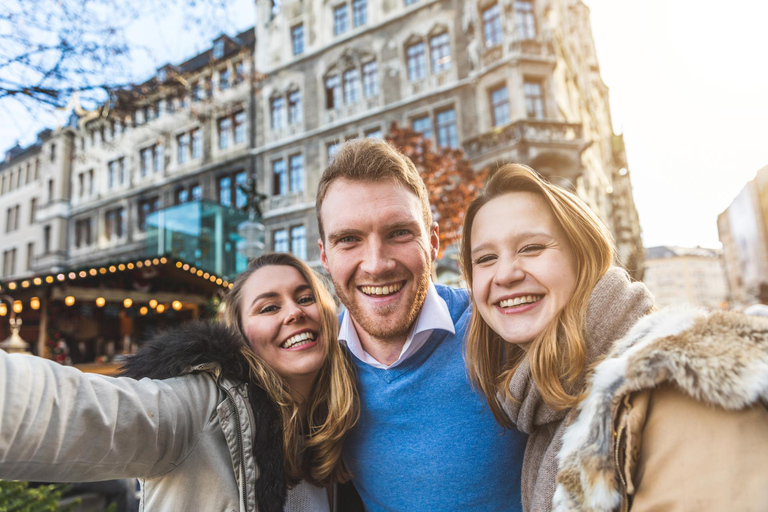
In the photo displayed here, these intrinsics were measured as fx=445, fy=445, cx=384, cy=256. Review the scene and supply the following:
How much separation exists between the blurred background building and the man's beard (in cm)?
465

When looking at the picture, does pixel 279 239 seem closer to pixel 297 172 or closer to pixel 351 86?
pixel 297 172

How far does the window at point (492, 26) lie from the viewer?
16156 mm

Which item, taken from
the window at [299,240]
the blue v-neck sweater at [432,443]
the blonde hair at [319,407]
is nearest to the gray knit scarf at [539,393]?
the blue v-neck sweater at [432,443]

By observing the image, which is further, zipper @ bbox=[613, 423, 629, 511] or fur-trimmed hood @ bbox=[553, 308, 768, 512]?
zipper @ bbox=[613, 423, 629, 511]

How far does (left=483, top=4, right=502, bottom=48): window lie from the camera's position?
16156 millimetres

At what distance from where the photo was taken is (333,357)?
7.72ft

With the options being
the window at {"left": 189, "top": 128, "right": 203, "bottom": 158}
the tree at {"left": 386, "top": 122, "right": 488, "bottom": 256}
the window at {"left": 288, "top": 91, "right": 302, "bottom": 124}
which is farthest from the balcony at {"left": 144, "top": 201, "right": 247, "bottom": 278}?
the tree at {"left": 386, "top": 122, "right": 488, "bottom": 256}

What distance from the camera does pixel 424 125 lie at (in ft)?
60.4

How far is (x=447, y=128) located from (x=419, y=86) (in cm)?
229

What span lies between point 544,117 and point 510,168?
15591 millimetres

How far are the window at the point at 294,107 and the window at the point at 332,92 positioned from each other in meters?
1.70

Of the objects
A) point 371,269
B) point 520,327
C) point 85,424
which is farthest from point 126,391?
point 520,327

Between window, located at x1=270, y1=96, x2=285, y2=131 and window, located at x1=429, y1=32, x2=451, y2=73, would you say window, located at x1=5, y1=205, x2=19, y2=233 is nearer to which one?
window, located at x1=270, y1=96, x2=285, y2=131

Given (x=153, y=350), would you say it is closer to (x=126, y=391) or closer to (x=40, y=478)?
(x=126, y=391)
